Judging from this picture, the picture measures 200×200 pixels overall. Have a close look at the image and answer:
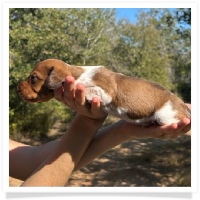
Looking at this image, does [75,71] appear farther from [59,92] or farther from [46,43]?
[46,43]

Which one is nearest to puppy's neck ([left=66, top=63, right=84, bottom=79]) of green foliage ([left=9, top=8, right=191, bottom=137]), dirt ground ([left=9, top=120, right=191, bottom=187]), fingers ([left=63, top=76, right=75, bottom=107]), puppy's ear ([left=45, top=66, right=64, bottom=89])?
puppy's ear ([left=45, top=66, right=64, bottom=89])

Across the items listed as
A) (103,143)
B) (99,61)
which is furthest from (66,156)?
(99,61)

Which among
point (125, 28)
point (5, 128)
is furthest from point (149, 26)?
point (5, 128)

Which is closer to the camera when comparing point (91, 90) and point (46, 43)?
point (91, 90)

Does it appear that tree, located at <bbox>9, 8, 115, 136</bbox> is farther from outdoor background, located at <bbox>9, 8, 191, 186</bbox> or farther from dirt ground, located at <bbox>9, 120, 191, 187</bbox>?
dirt ground, located at <bbox>9, 120, 191, 187</bbox>
